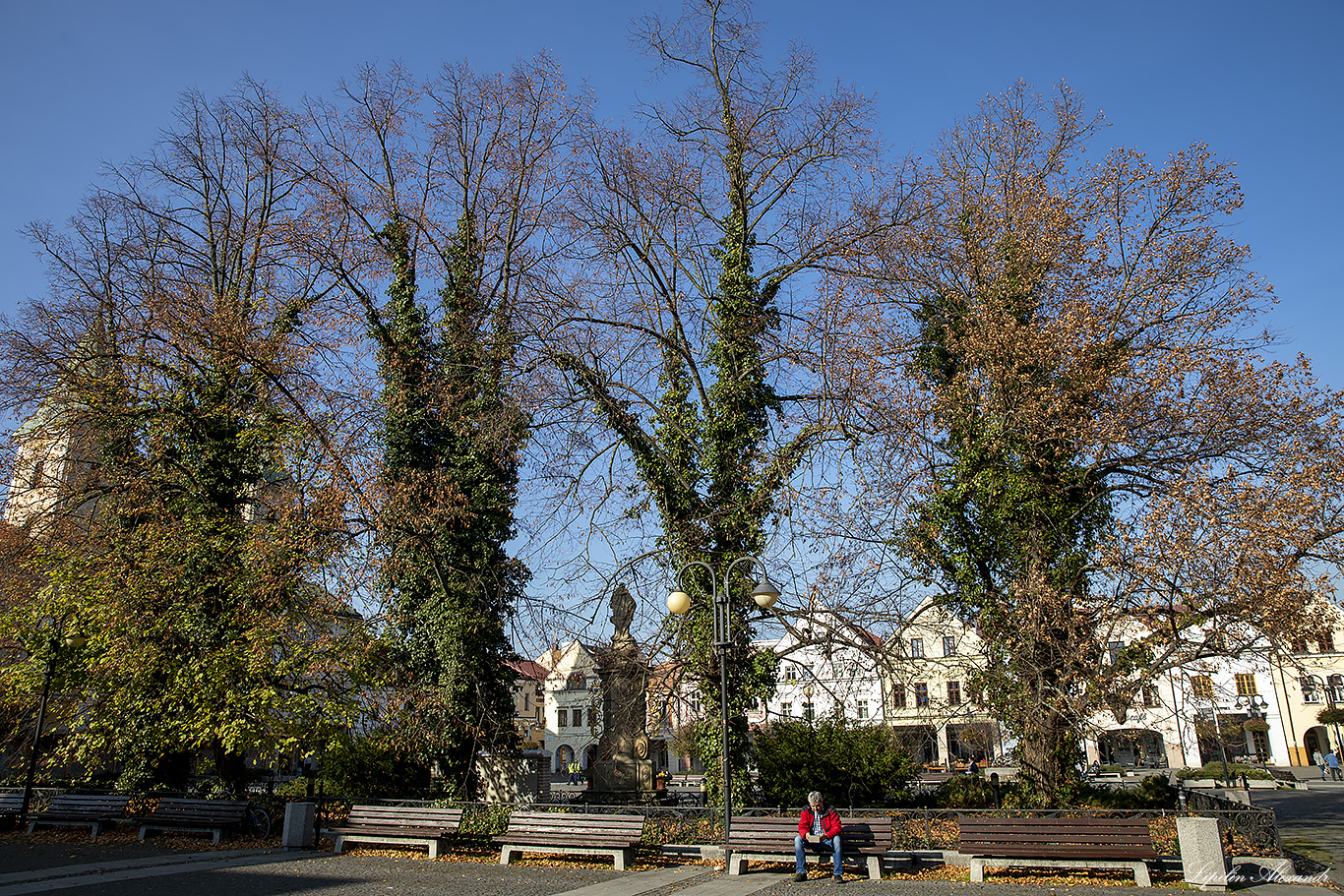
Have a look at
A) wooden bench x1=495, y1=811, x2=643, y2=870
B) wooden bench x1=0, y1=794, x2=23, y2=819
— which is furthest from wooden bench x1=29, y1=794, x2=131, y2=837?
wooden bench x1=495, y1=811, x2=643, y2=870

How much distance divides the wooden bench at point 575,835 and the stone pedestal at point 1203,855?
7641mm

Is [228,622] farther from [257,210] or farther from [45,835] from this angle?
[257,210]

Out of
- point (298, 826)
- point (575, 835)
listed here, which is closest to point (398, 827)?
point (298, 826)

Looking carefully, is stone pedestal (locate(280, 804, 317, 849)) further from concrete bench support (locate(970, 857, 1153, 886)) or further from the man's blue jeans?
concrete bench support (locate(970, 857, 1153, 886))

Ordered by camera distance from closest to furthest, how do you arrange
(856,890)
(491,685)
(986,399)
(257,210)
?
(856,890) → (986,399) → (491,685) → (257,210)

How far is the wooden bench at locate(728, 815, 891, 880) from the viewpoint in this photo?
12167 mm

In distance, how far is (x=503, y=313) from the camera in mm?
21719

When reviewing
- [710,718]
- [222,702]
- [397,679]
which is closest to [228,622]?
[222,702]

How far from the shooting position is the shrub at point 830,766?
67.4 ft

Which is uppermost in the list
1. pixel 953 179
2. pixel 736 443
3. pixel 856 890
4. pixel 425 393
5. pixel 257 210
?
pixel 257 210

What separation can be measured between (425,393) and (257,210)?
9169 millimetres

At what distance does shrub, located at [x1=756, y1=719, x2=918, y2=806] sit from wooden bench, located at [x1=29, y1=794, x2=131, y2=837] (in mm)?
13983

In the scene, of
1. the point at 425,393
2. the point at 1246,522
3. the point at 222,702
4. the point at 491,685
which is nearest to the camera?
the point at 1246,522

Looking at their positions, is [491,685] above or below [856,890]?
above
